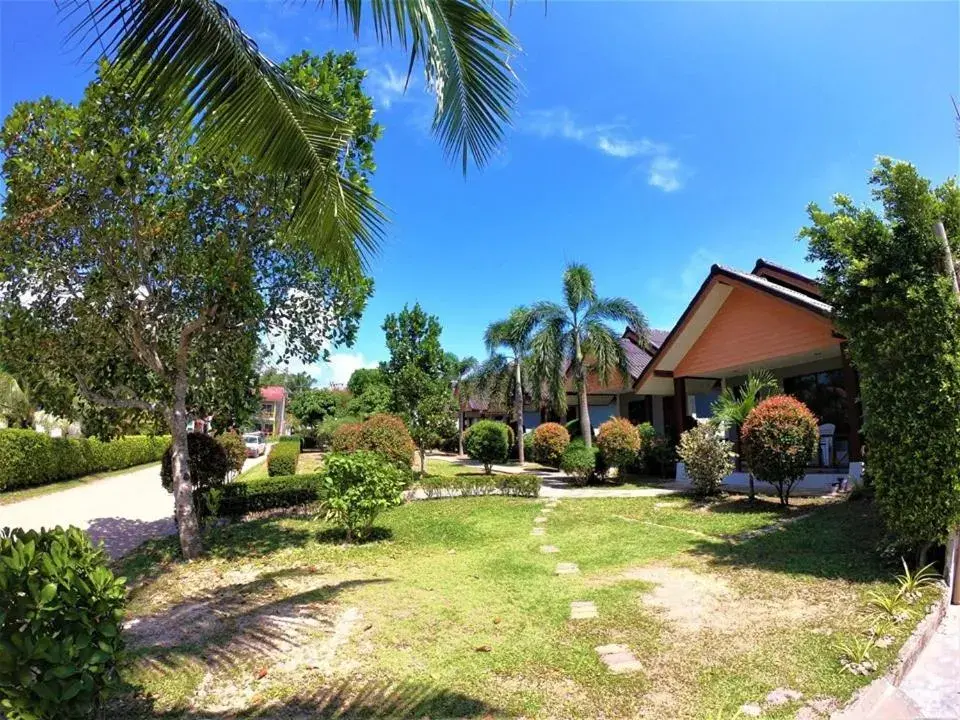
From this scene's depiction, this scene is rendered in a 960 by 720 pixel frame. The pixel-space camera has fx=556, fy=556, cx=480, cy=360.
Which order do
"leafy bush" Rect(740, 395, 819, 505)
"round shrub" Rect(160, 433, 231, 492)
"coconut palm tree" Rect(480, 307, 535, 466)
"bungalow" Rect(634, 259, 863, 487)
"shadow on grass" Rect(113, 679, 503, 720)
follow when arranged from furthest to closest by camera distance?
"coconut palm tree" Rect(480, 307, 535, 466)
"bungalow" Rect(634, 259, 863, 487)
"round shrub" Rect(160, 433, 231, 492)
"leafy bush" Rect(740, 395, 819, 505)
"shadow on grass" Rect(113, 679, 503, 720)

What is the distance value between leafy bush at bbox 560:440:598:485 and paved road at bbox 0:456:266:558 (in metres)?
Answer: 11.3

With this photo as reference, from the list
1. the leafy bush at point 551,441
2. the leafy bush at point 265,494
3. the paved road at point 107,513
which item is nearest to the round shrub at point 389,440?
the leafy bush at point 265,494

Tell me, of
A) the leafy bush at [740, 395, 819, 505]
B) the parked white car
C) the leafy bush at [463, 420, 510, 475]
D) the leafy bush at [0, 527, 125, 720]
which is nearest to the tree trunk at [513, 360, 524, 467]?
the leafy bush at [463, 420, 510, 475]

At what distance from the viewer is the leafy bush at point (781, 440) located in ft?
33.6

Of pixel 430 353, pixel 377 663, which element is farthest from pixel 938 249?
pixel 430 353

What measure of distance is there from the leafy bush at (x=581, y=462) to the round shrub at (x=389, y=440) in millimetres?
6074

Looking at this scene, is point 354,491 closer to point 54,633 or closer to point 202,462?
point 202,462

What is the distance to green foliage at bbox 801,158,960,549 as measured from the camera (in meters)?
5.72

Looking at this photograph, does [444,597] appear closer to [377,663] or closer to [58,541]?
[377,663]

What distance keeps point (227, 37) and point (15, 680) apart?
3488 millimetres

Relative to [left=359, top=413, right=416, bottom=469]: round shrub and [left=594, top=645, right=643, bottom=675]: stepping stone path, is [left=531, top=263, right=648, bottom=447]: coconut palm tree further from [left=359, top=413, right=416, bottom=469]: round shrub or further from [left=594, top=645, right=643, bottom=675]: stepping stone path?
[left=594, top=645, right=643, bottom=675]: stepping stone path

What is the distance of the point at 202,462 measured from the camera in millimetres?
10836

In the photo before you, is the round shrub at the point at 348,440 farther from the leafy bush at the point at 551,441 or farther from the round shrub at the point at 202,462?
the leafy bush at the point at 551,441

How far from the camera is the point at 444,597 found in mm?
6156
